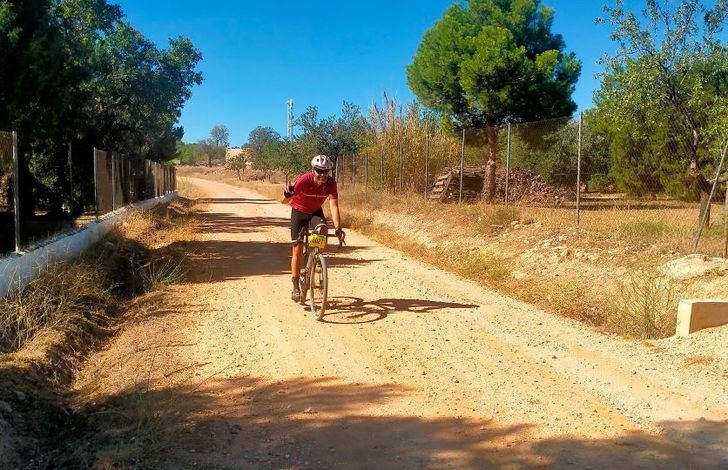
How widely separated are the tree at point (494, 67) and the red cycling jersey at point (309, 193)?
12.1m

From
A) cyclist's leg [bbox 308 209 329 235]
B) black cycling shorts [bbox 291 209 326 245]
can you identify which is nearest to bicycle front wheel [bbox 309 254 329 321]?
cyclist's leg [bbox 308 209 329 235]

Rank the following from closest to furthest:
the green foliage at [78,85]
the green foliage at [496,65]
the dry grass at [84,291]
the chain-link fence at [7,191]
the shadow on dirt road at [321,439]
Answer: the shadow on dirt road at [321,439] → the dry grass at [84,291] → the chain-link fence at [7,191] → the green foliage at [78,85] → the green foliage at [496,65]

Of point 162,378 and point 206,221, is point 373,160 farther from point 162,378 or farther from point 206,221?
point 162,378

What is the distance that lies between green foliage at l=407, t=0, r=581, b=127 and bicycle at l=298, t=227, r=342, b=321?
1403 cm

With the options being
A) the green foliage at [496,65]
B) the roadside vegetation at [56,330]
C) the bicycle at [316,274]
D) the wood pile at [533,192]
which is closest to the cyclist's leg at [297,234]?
the bicycle at [316,274]

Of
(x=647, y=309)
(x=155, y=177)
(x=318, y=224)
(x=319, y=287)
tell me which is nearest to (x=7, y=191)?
(x=318, y=224)

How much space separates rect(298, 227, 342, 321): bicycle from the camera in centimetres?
670

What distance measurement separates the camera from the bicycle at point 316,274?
6.70 meters

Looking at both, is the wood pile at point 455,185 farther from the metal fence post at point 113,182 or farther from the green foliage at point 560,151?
the metal fence post at point 113,182

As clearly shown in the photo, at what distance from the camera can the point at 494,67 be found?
19.2 metres

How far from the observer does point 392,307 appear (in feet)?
24.0

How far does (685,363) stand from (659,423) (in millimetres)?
1428

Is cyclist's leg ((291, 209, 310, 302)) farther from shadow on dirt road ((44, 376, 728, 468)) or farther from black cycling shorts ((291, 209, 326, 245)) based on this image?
shadow on dirt road ((44, 376, 728, 468))

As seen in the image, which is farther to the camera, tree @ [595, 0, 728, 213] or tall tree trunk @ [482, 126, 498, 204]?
tall tree trunk @ [482, 126, 498, 204]
